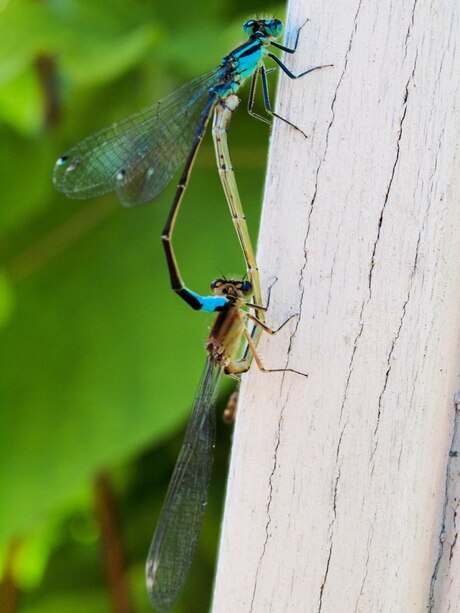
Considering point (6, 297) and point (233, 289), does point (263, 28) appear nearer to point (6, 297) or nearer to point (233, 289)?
point (233, 289)

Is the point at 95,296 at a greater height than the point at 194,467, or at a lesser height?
greater

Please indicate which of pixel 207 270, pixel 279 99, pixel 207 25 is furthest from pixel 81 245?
pixel 279 99

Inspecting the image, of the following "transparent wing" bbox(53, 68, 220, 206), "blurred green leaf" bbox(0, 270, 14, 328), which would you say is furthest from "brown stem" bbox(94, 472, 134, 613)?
"transparent wing" bbox(53, 68, 220, 206)

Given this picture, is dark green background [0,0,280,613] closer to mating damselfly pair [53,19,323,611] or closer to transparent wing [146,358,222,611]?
mating damselfly pair [53,19,323,611]

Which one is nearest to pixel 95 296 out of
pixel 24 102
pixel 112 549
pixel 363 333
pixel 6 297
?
pixel 6 297

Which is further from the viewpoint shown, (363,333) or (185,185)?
(185,185)

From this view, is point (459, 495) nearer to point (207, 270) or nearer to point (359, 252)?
point (359, 252)
